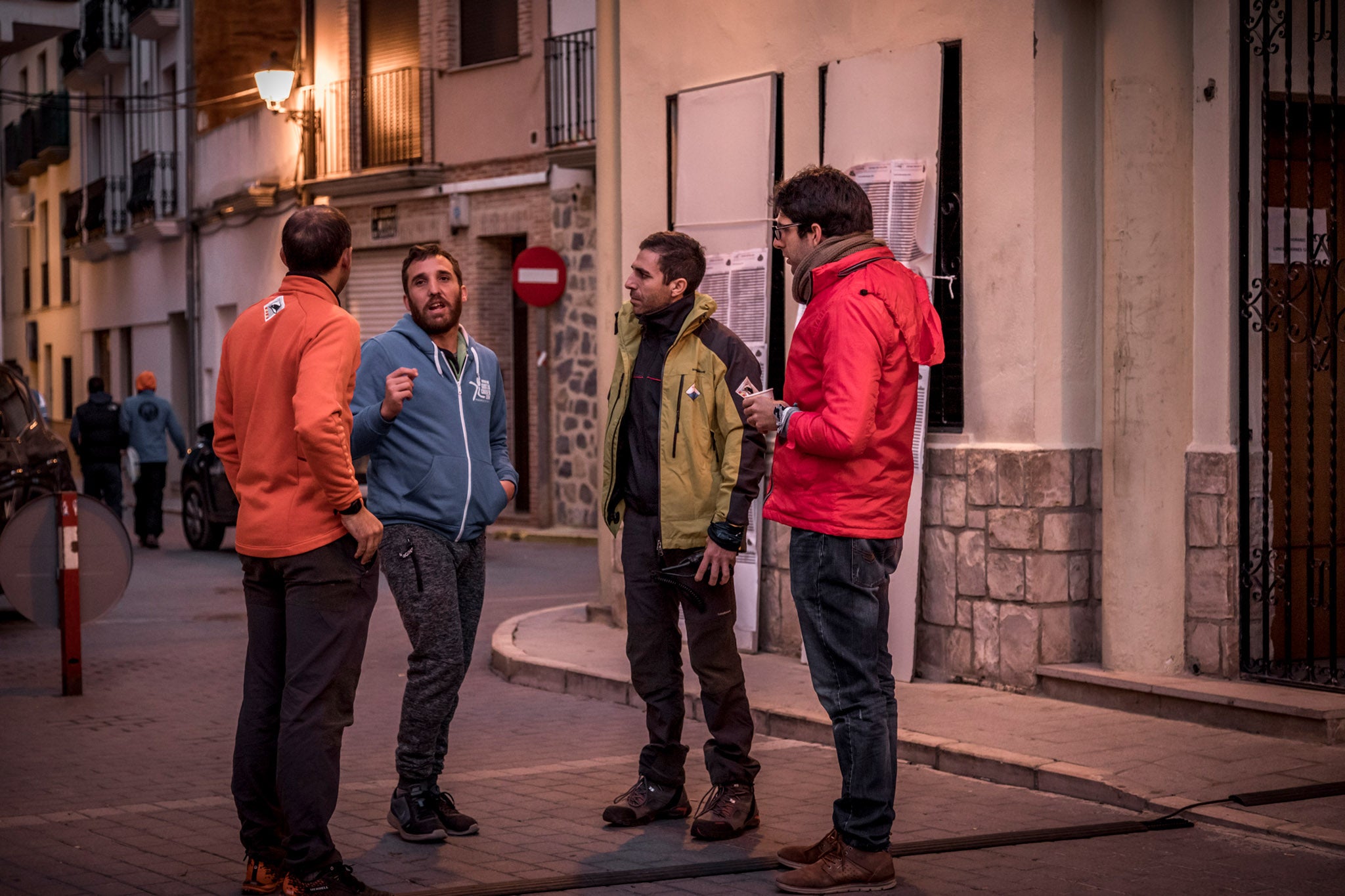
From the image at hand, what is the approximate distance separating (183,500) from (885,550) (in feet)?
48.1

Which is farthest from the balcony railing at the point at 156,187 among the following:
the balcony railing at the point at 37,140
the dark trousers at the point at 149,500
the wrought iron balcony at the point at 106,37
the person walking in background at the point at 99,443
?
the dark trousers at the point at 149,500

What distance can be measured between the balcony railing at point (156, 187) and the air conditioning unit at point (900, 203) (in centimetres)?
2361

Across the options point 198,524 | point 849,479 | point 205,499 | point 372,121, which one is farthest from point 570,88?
point 849,479

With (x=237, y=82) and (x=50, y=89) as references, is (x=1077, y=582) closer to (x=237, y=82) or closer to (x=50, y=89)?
(x=237, y=82)

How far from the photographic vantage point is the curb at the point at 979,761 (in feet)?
19.9

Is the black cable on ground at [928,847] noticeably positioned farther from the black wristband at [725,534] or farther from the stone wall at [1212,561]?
the stone wall at [1212,561]

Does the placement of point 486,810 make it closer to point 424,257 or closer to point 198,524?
point 424,257

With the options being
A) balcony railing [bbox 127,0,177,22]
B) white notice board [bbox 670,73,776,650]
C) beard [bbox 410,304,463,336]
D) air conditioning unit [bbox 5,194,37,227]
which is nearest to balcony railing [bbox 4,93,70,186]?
air conditioning unit [bbox 5,194,37,227]

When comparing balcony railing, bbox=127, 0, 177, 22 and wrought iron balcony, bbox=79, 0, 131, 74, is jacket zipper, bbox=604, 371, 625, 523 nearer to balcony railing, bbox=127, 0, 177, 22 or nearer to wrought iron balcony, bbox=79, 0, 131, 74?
balcony railing, bbox=127, 0, 177, 22

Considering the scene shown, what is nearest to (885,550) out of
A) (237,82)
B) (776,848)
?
(776,848)

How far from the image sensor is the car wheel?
18531 mm

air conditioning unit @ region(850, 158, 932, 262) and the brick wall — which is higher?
the brick wall

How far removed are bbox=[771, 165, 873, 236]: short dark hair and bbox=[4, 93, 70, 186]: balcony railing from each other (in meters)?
32.2

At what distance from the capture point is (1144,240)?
27.1 ft
